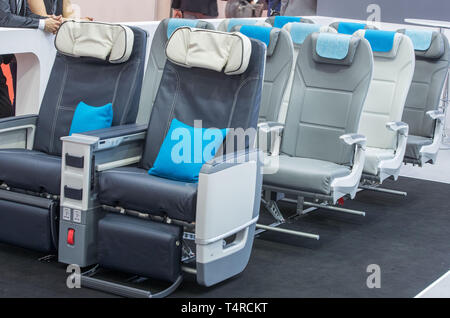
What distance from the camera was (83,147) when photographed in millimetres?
3402

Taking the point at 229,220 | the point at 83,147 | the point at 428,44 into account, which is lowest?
the point at 229,220

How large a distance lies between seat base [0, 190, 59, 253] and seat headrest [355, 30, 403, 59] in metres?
2.19

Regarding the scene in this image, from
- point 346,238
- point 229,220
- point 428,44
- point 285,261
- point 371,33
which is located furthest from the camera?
point 428,44

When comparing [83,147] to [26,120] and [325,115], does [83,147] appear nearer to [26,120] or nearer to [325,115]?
[26,120]

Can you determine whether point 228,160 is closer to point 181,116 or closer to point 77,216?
point 181,116

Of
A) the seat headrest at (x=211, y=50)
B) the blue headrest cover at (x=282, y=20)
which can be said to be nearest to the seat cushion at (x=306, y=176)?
the seat headrest at (x=211, y=50)

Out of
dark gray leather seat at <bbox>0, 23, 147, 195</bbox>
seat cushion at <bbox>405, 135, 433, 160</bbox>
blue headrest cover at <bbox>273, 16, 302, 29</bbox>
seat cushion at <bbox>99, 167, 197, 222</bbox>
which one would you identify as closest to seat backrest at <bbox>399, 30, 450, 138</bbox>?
seat cushion at <bbox>405, 135, 433, 160</bbox>

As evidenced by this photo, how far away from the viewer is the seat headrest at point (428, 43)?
16.7 feet

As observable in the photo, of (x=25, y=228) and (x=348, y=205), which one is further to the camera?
(x=348, y=205)

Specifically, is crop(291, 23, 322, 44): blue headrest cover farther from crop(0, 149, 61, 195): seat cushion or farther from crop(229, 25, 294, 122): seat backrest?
crop(0, 149, 61, 195): seat cushion

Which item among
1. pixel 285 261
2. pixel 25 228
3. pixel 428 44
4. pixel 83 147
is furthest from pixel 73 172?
pixel 428 44

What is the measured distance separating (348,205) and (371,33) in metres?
Result: 1.06

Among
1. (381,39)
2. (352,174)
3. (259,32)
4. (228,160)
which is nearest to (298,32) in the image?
(259,32)

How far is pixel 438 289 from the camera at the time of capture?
3.56 meters
